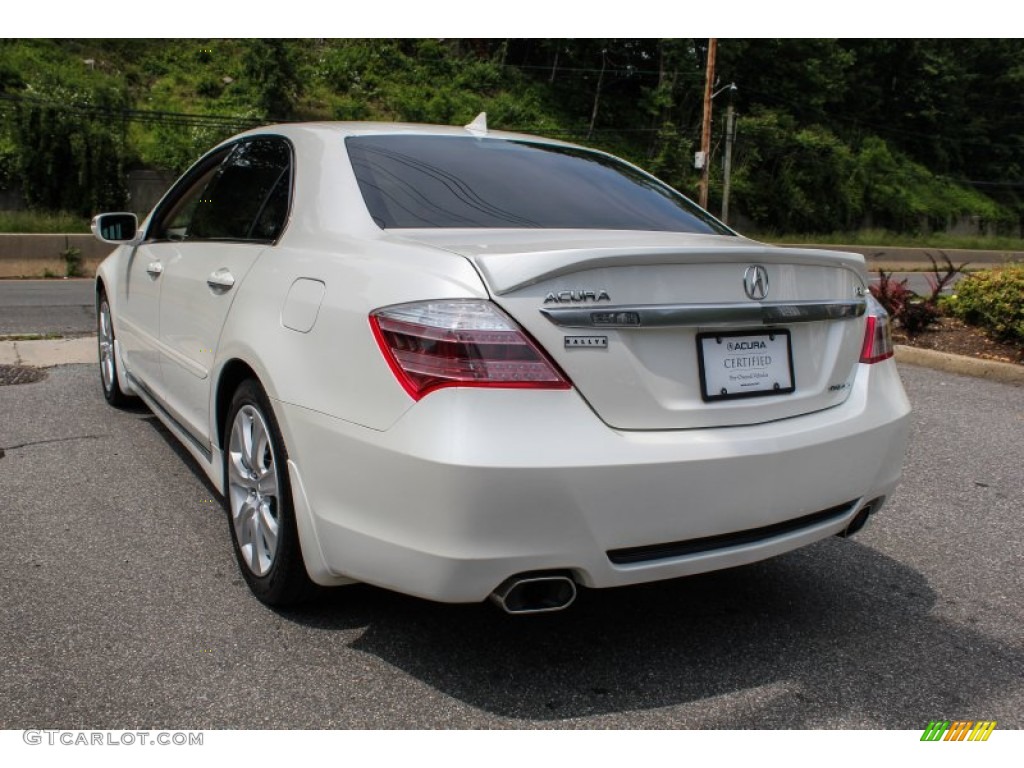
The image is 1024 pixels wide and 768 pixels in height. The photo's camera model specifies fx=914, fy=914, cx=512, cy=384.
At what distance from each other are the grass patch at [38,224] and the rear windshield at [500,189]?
18.1 metres

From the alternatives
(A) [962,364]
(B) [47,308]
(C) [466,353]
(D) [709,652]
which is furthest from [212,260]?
(B) [47,308]

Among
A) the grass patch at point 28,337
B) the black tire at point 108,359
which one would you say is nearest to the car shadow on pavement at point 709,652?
the black tire at point 108,359

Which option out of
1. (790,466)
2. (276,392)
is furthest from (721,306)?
(276,392)

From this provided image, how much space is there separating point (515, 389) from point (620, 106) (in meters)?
46.0

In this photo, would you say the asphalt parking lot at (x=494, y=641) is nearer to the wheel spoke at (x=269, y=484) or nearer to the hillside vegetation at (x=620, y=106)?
the wheel spoke at (x=269, y=484)

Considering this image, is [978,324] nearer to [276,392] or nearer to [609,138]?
[276,392]

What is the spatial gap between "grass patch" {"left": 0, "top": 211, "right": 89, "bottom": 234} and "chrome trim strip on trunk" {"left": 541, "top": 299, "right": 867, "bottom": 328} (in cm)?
1932

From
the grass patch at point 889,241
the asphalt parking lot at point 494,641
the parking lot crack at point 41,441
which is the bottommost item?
the grass patch at point 889,241

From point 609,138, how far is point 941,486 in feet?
133

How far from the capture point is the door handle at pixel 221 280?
127 inches

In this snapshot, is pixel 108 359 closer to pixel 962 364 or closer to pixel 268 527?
pixel 268 527

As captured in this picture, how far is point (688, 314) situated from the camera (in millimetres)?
2393
